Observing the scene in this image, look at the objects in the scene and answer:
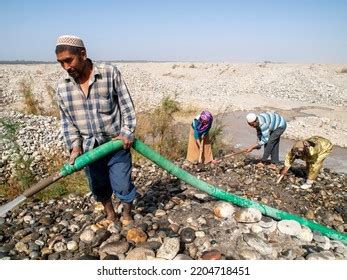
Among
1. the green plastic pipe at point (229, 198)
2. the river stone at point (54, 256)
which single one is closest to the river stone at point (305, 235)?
the green plastic pipe at point (229, 198)

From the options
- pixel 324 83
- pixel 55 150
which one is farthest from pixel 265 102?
pixel 55 150

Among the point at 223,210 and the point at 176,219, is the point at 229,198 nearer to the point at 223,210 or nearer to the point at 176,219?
the point at 223,210

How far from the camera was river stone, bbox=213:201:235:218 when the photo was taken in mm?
2908

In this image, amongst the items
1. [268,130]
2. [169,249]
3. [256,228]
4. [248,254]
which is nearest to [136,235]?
[169,249]

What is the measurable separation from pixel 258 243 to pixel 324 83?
1748 centimetres

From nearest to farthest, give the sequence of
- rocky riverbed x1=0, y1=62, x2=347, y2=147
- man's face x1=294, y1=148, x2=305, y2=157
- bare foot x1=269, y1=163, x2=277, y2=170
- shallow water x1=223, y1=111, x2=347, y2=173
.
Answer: man's face x1=294, y1=148, x2=305, y2=157 → bare foot x1=269, y1=163, x2=277, y2=170 → shallow water x1=223, y1=111, x2=347, y2=173 → rocky riverbed x1=0, y1=62, x2=347, y2=147

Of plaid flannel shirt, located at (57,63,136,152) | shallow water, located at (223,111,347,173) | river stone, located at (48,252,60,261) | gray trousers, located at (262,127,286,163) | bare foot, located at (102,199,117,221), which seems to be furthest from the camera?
shallow water, located at (223,111,347,173)

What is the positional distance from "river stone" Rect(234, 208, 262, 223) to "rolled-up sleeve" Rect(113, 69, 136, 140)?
1.19 metres

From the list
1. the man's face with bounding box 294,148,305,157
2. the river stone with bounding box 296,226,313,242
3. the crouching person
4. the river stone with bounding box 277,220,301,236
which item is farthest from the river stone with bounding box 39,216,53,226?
the man's face with bounding box 294,148,305,157

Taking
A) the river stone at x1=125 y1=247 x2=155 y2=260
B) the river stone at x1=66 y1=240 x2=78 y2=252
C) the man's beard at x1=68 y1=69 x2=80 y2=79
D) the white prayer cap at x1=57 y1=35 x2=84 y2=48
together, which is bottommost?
the river stone at x1=66 y1=240 x2=78 y2=252

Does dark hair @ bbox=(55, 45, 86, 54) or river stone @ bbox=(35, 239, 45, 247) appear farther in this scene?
river stone @ bbox=(35, 239, 45, 247)

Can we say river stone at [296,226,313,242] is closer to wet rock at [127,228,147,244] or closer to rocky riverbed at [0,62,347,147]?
wet rock at [127,228,147,244]

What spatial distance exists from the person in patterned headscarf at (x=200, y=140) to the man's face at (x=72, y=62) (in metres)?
2.87
